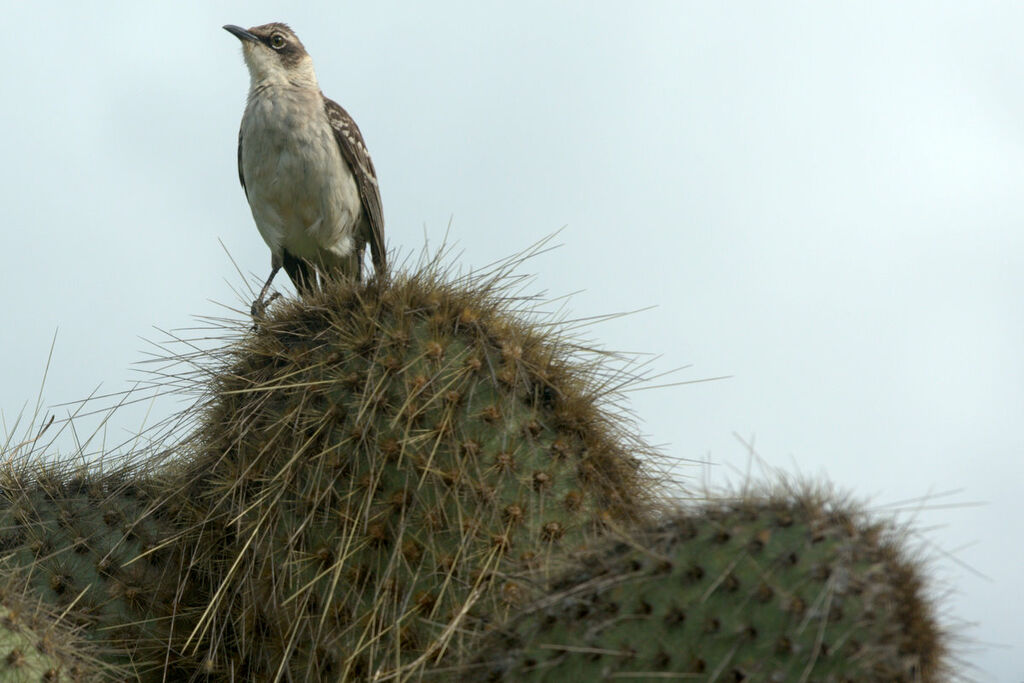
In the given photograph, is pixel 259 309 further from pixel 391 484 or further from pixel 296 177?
pixel 296 177

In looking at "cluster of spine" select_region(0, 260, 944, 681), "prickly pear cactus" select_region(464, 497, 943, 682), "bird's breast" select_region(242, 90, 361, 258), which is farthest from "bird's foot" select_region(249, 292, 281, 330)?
"bird's breast" select_region(242, 90, 361, 258)

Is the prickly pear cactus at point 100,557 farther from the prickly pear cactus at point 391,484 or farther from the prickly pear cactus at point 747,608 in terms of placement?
the prickly pear cactus at point 747,608

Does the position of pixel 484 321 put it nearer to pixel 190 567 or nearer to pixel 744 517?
pixel 190 567

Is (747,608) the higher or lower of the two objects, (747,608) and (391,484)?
the lower

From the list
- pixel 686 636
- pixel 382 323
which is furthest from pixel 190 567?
pixel 686 636

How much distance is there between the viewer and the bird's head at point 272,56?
6648mm

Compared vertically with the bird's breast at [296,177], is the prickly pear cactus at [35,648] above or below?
below

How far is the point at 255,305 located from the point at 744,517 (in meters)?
2.36

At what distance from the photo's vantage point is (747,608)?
1938 millimetres

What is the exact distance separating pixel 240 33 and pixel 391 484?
449 centimetres

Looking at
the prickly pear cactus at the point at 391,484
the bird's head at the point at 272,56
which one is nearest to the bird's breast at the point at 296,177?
the bird's head at the point at 272,56

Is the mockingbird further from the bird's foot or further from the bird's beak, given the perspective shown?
the bird's foot

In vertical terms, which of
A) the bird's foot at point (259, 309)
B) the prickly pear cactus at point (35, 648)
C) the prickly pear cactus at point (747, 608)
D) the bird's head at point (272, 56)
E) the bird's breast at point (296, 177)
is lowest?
the prickly pear cactus at point (35, 648)

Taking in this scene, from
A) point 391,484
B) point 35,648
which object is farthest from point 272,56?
point 35,648
